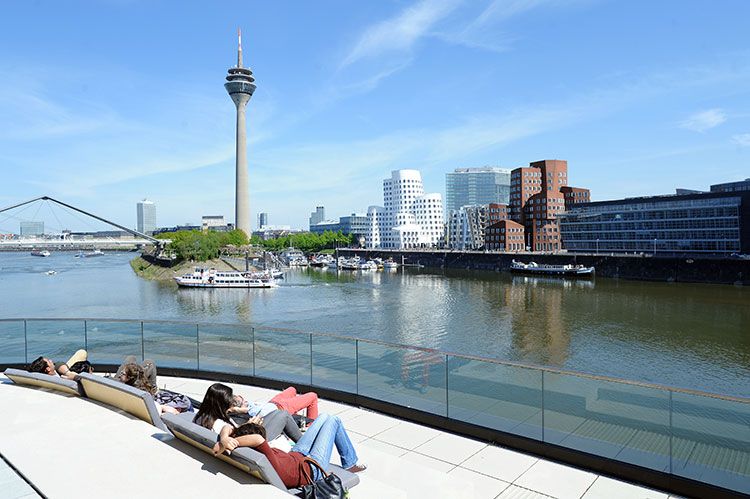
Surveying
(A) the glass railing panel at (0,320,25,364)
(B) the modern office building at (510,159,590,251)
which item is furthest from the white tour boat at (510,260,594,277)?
(A) the glass railing panel at (0,320,25,364)

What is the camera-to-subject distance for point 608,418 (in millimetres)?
5332

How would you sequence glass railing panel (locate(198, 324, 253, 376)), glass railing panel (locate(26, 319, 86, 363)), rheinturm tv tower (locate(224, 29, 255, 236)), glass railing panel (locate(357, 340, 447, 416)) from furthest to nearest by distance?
rheinturm tv tower (locate(224, 29, 255, 236))
glass railing panel (locate(26, 319, 86, 363))
glass railing panel (locate(198, 324, 253, 376))
glass railing panel (locate(357, 340, 447, 416))

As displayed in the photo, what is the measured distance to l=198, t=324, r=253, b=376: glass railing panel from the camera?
7828 mm

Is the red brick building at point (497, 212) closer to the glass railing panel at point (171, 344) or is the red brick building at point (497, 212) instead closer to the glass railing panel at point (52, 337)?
the glass railing panel at point (171, 344)

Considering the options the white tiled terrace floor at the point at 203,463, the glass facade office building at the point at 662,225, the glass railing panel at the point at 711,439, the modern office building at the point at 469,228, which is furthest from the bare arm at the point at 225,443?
the modern office building at the point at 469,228

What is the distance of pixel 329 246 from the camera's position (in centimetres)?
13662

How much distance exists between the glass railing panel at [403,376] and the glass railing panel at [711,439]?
224 centimetres

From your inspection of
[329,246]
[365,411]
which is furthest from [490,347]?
[329,246]

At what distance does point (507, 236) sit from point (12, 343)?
89998 millimetres

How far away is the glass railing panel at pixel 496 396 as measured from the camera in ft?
18.1

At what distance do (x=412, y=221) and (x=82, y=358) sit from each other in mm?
133977

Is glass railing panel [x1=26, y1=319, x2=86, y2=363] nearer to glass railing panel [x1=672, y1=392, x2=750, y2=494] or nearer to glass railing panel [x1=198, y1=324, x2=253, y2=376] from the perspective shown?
glass railing panel [x1=198, y1=324, x2=253, y2=376]

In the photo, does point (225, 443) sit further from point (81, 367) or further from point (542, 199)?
point (542, 199)

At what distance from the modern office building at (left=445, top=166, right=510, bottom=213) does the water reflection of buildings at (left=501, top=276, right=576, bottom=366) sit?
421 ft
